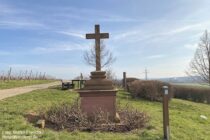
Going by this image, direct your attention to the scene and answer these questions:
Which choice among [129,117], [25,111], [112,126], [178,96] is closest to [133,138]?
[112,126]

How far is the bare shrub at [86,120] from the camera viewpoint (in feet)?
26.6

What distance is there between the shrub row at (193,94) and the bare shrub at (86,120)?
22209mm

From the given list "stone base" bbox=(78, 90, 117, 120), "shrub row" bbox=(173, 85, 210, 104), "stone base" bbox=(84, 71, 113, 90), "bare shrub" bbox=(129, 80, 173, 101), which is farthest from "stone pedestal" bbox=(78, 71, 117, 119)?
"shrub row" bbox=(173, 85, 210, 104)

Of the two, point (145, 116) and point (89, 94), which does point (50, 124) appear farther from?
point (145, 116)

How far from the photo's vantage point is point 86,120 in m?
8.48

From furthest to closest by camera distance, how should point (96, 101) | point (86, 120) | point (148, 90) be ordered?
point (148, 90), point (96, 101), point (86, 120)

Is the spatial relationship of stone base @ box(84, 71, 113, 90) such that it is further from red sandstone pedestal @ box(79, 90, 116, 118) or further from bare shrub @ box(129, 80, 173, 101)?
bare shrub @ box(129, 80, 173, 101)

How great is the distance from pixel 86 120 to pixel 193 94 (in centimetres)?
2401

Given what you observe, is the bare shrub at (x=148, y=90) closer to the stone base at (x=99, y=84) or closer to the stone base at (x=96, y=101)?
the stone base at (x=99, y=84)

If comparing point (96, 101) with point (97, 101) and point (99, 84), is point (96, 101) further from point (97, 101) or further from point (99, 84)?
point (99, 84)

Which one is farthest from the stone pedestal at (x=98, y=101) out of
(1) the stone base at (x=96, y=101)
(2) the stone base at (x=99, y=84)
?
(2) the stone base at (x=99, y=84)

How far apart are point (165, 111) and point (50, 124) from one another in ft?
10.2

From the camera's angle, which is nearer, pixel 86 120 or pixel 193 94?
pixel 86 120

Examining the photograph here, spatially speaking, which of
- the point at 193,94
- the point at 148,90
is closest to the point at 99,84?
the point at 148,90
